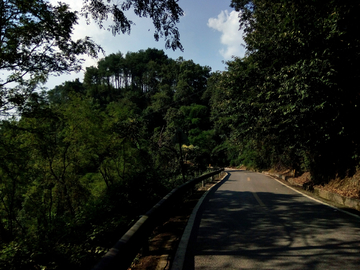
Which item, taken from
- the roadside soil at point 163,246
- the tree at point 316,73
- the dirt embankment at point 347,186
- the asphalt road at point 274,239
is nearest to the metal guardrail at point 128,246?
the roadside soil at point 163,246

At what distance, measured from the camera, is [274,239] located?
5129 millimetres

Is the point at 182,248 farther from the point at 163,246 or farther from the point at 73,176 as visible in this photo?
the point at 73,176

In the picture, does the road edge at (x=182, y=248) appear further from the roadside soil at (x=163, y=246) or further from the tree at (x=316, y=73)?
the tree at (x=316, y=73)

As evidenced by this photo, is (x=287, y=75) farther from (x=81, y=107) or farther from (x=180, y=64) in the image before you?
(x=180, y=64)

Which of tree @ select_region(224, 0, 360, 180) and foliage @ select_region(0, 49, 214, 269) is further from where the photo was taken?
tree @ select_region(224, 0, 360, 180)

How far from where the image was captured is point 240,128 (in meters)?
18.5

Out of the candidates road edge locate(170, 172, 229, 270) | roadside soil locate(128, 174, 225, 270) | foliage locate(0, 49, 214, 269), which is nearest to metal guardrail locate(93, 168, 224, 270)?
roadside soil locate(128, 174, 225, 270)

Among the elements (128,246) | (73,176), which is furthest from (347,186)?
(73,176)

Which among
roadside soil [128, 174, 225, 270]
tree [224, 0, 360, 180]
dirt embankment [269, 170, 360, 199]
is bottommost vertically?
roadside soil [128, 174, 225, 270]

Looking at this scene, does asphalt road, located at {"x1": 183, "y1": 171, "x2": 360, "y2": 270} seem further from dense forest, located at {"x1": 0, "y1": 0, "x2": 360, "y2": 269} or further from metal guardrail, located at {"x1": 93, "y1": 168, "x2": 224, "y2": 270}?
dense forest, located at {"x1": 0, "y1": 0, "x2": 360, "y2": 269}

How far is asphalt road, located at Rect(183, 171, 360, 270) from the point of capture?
13.2 ft

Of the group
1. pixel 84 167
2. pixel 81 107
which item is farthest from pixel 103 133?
pixel 84 167

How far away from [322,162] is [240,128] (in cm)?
601

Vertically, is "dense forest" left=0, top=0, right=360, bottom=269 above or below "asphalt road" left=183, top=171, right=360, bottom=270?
above
